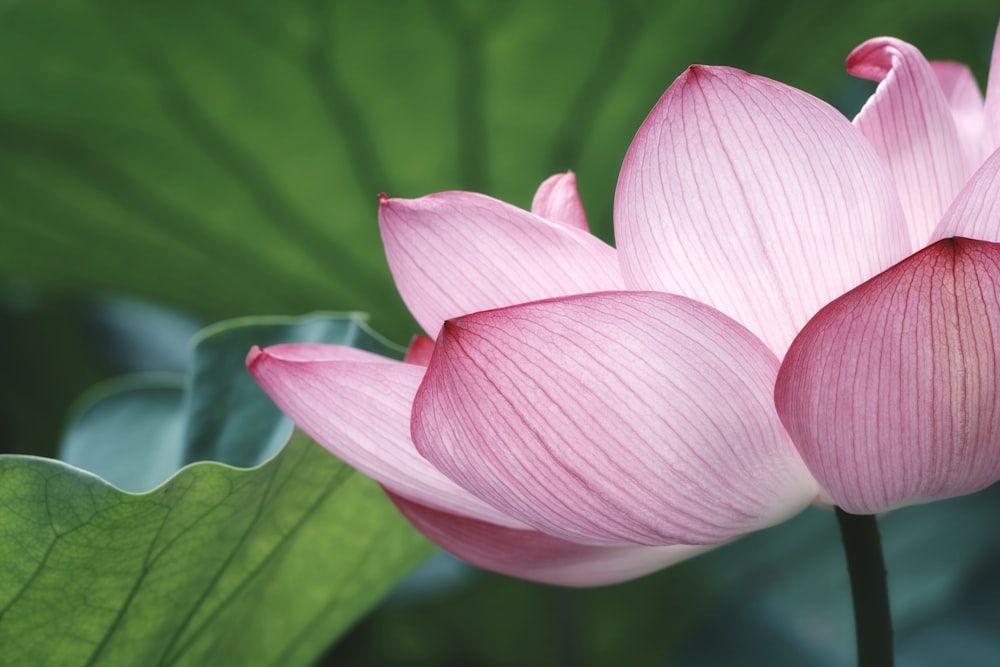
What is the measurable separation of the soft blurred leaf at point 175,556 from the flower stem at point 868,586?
21 centimetres

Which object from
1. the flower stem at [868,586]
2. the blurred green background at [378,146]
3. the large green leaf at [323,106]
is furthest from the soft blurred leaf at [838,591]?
the flower stem at [868,586]

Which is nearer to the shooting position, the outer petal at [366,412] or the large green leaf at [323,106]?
the outer petal at [366,412]

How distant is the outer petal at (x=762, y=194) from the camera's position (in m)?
0.30

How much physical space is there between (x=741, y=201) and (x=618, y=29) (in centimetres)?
40

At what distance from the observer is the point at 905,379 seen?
10.7 inches

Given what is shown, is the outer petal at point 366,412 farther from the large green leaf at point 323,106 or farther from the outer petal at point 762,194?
the large green leaf at point 323,106

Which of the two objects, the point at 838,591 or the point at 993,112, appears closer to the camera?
the point at 993,112

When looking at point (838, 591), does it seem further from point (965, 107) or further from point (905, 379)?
point (905, 379)

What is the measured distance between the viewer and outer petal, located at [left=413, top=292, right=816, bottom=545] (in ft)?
0.91

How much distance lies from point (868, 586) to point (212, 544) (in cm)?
24

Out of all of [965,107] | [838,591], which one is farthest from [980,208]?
[838,591]

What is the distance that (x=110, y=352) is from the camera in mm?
1118

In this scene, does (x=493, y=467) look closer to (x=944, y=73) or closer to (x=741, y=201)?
(x=741, y=201)

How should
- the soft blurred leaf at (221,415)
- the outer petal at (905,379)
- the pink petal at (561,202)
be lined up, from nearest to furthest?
the outer petal at (905,379) < the pink petal at (561,202) < the soft blurred leaf at (221,415)
